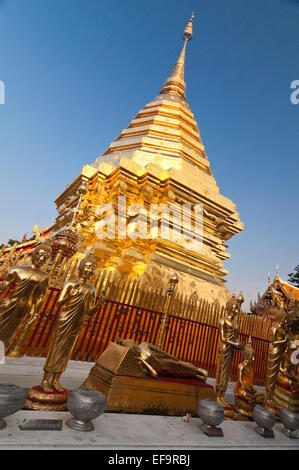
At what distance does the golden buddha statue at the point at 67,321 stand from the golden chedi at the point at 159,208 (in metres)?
4.88

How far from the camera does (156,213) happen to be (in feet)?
30.8

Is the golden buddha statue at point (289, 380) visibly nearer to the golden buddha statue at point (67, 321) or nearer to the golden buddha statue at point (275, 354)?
the golden buddha statue at point (275, 354)

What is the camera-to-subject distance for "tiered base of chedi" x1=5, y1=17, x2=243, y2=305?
8.48 metres

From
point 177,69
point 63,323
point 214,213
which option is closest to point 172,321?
point 63,323

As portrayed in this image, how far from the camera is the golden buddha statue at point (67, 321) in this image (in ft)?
8.92

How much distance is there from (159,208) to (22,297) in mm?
7042

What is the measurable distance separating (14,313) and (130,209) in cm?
644

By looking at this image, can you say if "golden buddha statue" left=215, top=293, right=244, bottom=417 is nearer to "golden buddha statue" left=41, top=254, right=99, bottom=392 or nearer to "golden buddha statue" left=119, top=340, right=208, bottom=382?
"golden buddha statue" left=119, top=340, right=208, bottom=382

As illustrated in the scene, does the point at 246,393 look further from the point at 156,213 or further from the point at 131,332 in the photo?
the point at 156,213

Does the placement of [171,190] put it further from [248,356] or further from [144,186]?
[248,356]

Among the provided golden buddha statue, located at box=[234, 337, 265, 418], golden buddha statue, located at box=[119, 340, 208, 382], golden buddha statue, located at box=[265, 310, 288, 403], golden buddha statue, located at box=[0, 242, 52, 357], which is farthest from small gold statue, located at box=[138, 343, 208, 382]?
golden buddha statue, located at box=[265, 310, 288, 403]

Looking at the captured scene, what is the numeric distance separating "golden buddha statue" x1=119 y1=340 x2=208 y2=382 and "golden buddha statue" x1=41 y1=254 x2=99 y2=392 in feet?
2.65

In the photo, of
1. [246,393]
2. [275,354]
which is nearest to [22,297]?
[246,393]

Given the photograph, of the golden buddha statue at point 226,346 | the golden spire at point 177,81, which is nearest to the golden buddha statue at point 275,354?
the golden buddha statue at point 226,346
